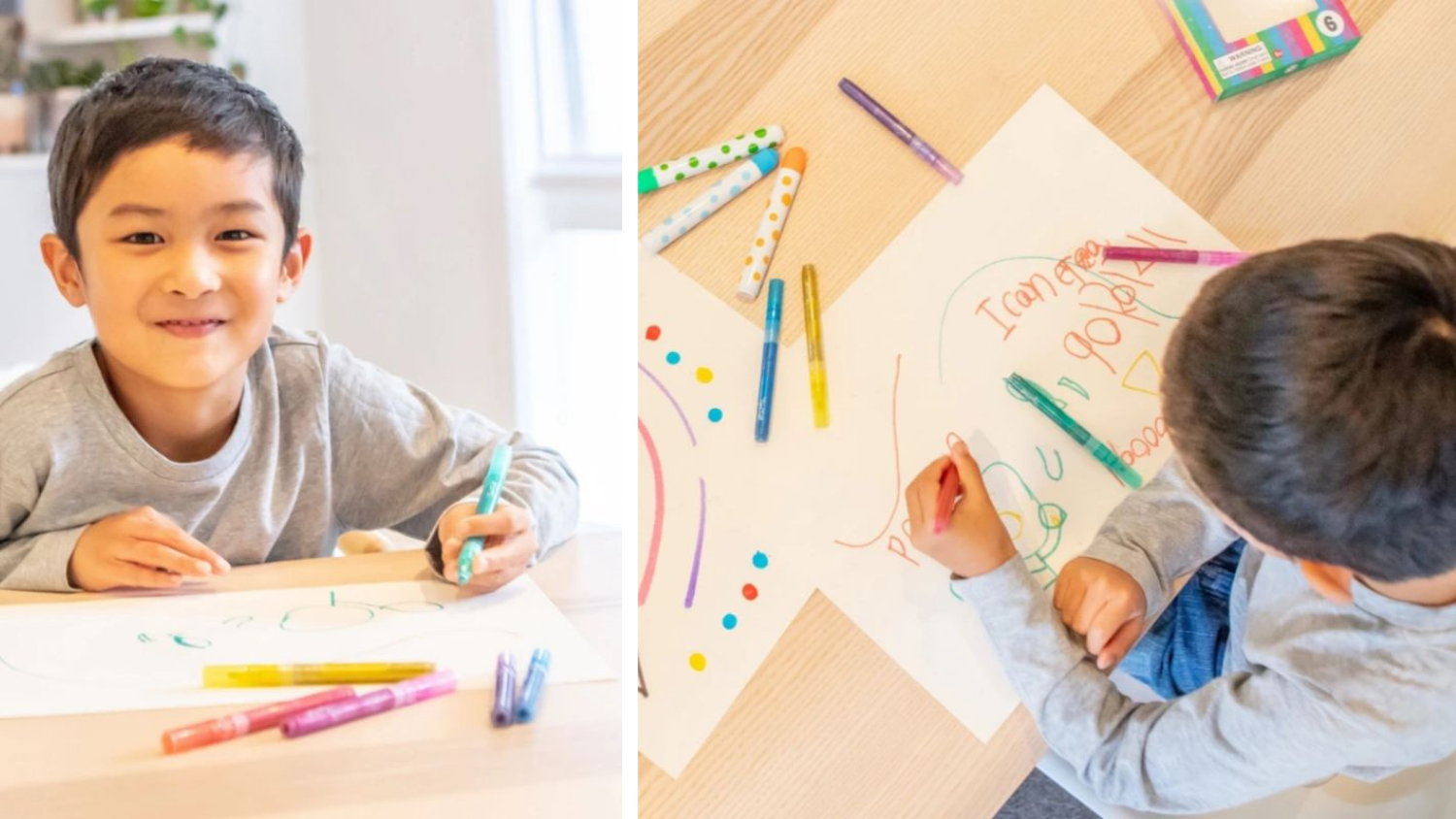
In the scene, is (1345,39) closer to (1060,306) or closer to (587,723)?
(1060,306)

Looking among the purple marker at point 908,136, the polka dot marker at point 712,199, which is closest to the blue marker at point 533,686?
the polka dot marker at point 712,199

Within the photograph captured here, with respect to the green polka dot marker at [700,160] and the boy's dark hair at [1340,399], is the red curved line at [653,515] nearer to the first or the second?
the green polka dot marker at [700,160]

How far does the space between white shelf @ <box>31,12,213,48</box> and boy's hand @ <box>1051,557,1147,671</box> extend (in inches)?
21.2

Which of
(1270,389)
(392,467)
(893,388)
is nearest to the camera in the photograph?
(1270,389)

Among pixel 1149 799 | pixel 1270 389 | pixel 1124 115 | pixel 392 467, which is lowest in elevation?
pixel 1149 799

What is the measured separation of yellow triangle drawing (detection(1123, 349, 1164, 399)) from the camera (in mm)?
607

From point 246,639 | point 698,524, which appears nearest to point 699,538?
point 698,524

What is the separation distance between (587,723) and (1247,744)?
314 mm

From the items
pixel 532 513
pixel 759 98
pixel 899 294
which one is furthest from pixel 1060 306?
pixel 532 513

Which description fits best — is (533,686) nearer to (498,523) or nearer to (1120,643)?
(498,523)

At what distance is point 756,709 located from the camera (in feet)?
1.78

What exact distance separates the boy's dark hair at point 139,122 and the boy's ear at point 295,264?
0.06m

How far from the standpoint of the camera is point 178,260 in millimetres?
588

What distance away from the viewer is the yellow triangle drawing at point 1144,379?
61cm
